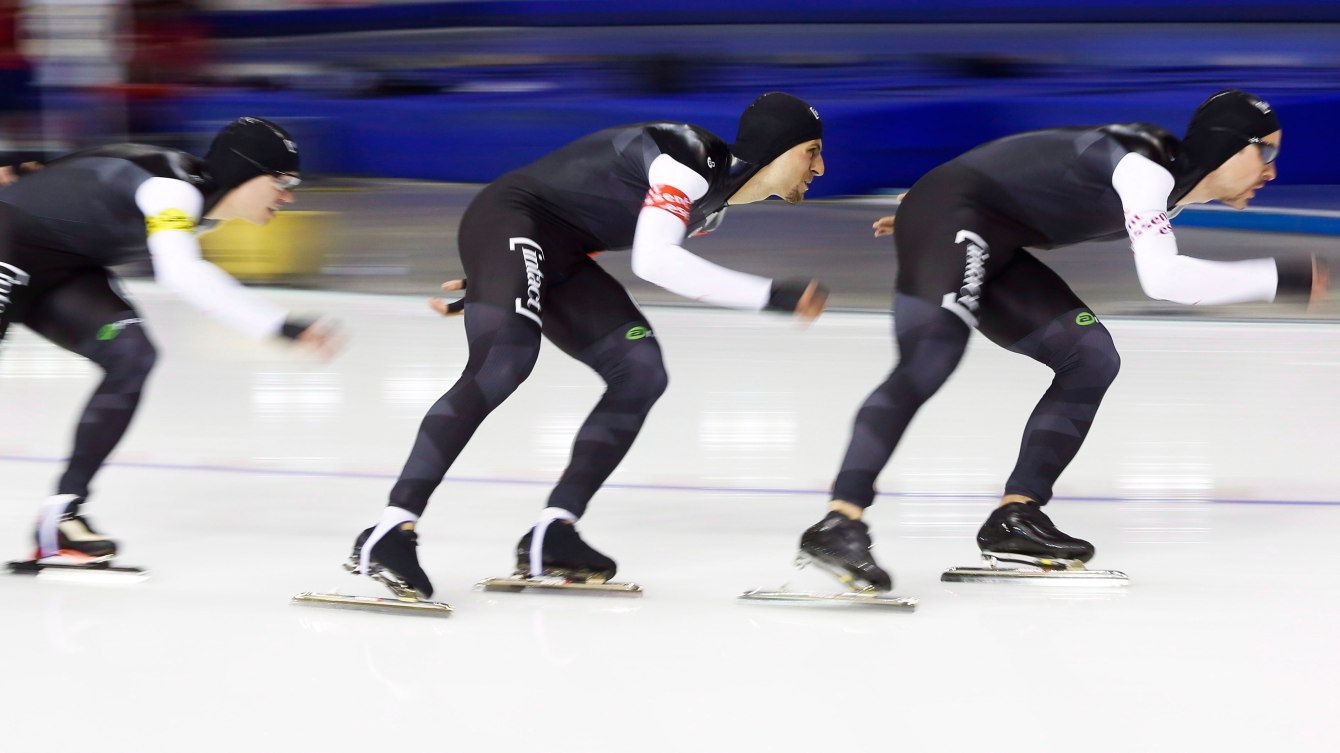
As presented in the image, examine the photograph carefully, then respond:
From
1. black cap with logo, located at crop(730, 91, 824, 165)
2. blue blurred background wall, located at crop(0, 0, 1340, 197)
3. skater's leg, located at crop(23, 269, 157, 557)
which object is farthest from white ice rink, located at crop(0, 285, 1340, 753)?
blue blurred background wall, located at crop(0, 0, 1340, 197)

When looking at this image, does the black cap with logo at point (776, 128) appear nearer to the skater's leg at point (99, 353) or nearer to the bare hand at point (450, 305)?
the bare hand at point (450, 305)

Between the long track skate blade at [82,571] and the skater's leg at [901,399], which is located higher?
the skater's leg at [901,399]

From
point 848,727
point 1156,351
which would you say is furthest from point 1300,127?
point 848,727

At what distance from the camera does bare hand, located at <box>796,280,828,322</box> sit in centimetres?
249

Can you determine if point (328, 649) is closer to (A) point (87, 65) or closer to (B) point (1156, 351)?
(B) point (1156, 351)

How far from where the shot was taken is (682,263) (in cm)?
258

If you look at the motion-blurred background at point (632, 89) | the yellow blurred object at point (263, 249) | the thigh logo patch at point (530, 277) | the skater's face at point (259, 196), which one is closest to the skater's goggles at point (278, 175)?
the skater's face at point (259, 196)

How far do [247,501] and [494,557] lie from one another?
82 cm

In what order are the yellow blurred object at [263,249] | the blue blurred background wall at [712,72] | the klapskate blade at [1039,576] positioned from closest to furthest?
the klapskate blade at [1039,576], the yellow blurred object at [263,249], the blue blurred background wall at [712,72]

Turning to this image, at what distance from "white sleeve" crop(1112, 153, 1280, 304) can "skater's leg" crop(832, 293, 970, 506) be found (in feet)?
1.18

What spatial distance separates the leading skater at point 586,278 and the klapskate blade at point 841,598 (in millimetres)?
315

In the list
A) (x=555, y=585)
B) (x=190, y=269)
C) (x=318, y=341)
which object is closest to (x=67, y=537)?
(x=190, y=269)

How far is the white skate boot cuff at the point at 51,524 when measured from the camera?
2.93 meters

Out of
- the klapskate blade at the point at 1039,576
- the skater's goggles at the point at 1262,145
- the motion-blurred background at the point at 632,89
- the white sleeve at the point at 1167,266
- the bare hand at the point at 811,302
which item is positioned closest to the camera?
the bare hand at the point at 811,302
